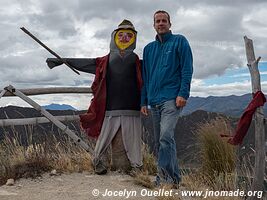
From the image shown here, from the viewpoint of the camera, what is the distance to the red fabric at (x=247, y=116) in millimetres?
5297

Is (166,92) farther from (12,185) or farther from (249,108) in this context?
(12,185)

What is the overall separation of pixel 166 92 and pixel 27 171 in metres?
2.24

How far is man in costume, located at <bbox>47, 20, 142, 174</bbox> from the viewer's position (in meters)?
6.43

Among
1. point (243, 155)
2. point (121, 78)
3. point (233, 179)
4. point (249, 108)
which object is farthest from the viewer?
point (243, 155)

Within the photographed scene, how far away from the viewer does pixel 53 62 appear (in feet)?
22.3

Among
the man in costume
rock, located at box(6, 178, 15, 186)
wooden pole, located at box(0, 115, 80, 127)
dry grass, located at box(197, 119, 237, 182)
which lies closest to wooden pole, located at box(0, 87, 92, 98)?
wooden pole, located at box(0, 115, 80, 127)

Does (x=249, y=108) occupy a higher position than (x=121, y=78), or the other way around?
(x=121, y=78)

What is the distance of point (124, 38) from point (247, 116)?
2.10 m

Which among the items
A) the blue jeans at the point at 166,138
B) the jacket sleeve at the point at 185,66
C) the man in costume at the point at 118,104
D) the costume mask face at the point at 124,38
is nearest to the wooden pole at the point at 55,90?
the man in costume at the point at 118,104

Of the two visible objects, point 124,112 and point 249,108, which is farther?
point 124,112

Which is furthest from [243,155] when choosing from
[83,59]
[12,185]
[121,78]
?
[12,185]

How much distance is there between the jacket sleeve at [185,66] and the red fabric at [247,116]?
27.0 inches

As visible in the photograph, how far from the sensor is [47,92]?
7.07 m

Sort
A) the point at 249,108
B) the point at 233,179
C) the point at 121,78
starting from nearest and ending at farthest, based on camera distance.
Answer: the point at 249,108 → the point at 233,179 → the point at 121,78
